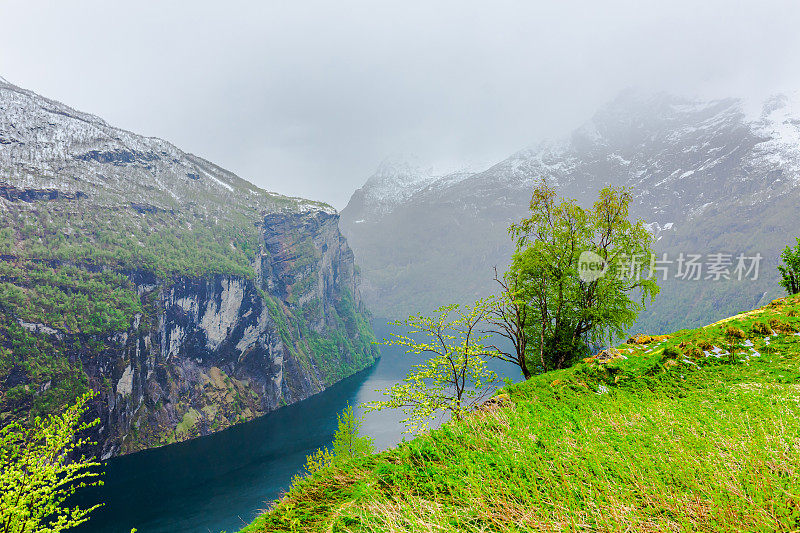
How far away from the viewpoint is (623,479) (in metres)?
5.19

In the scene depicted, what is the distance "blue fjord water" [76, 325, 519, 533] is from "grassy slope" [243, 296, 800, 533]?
46563 millimetres

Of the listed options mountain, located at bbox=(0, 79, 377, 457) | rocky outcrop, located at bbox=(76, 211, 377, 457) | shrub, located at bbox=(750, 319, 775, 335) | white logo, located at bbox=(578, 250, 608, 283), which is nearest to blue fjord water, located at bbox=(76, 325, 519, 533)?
rocky outcrop, located at bbox=(76, 211, 377, 457)

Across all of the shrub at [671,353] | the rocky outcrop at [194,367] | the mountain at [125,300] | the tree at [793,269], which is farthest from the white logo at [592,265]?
the rocky outcrop at [194,367]

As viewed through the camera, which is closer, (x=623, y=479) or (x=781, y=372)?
(x=623, y=479)

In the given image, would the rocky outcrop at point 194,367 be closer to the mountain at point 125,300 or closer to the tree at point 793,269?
the mountain at point 125,300

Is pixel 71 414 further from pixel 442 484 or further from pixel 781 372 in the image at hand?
pixel 781 372

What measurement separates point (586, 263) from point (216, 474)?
90540 millimetres

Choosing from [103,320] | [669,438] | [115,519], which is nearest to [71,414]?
[669,438]

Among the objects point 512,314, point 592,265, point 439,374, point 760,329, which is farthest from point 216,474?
point 760,329

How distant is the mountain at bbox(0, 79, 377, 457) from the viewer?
3831 inches

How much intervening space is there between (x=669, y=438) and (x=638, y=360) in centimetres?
714

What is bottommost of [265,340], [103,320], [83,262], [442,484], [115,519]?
[115,519]

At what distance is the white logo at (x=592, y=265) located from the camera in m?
19.9

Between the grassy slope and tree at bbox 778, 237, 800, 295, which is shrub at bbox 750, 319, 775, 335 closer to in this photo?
the grassy slope
